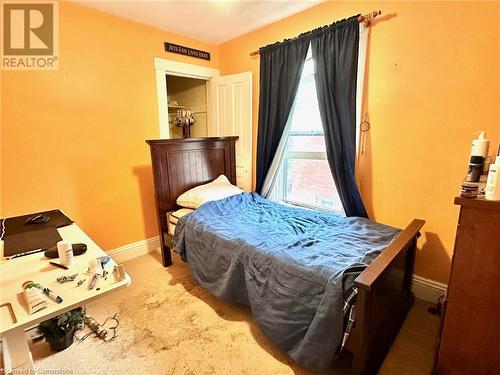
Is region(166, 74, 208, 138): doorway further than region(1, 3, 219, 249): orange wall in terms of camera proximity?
Yes

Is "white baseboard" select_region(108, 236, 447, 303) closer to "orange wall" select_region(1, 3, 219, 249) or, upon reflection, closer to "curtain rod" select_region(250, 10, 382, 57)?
"orange wall" select_region(1, 3, 219, 249)

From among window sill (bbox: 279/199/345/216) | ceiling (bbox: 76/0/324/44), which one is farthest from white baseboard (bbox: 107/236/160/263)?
ceiling (bbox: 76/0/324/44)

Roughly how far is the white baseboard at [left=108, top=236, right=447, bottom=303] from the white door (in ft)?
4.19

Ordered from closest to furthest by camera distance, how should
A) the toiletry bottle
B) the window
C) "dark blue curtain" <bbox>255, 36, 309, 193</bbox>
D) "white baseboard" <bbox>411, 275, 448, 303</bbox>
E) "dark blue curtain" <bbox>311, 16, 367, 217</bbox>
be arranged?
the toiletry bottle
"white baseboard" <bbox>411, 275, 448, 303</bbox>
"dark blue curtain" <bbox>311, 16, 367, 217</bbox>
"dark blue curtain" <bbox>255, 36, 309, 193</bbox>
the window

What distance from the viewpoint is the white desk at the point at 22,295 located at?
0.86 metres

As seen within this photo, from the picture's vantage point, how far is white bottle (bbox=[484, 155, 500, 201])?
3.08ft

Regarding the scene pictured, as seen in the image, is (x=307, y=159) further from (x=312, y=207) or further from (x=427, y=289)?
(x=427, y=289)

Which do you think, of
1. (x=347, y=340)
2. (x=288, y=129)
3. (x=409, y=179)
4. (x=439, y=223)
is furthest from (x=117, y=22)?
(x=439, y=223)

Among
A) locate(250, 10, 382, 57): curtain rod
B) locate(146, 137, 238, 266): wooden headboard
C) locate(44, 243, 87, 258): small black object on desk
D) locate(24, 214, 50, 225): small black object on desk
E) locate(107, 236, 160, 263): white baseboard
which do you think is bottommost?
locate(107, 236, 160, 263): white baseboard

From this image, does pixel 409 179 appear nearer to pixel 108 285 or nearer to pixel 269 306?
pixel 269 306

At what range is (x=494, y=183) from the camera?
95cm

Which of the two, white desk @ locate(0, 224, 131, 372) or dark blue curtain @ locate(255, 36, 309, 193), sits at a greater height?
dark blue curtain @ locate(255, 36, 309, 193)

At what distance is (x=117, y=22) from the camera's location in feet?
7.89

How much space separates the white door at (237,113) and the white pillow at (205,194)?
0.38 metres
